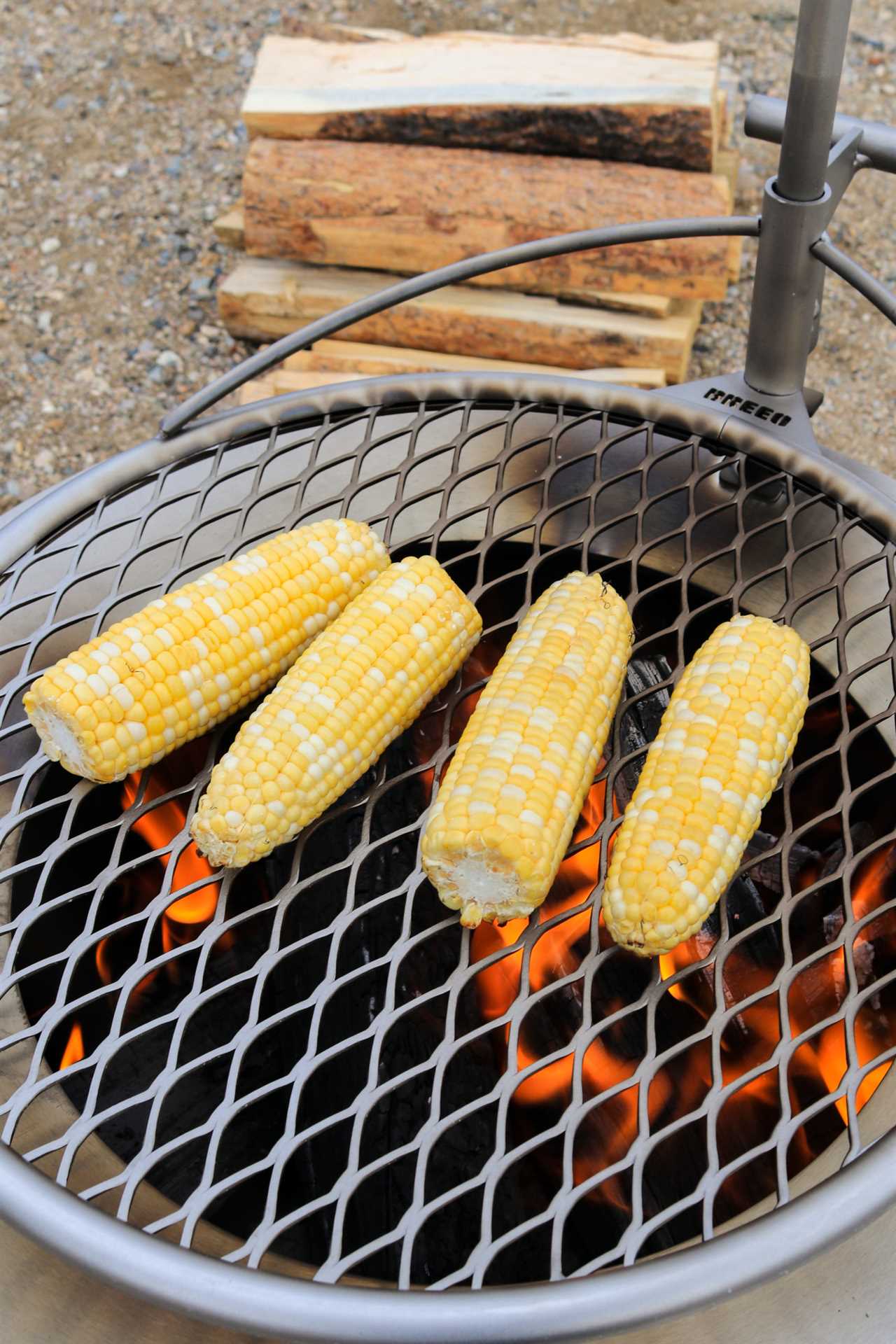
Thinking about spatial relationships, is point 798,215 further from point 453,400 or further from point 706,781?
point 706,781

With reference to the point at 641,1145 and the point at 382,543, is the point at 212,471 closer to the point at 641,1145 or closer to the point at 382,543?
the point at 382,543

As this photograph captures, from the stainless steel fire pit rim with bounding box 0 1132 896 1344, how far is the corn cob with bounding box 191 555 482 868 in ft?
1.40

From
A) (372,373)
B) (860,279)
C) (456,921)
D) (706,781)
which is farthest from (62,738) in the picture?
(372,373)

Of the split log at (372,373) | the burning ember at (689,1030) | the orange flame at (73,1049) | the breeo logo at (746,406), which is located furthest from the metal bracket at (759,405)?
the split log at (372,373)

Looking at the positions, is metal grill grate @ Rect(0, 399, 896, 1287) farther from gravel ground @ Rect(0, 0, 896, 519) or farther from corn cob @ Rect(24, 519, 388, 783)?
gravel ground @ Rect(0, 0, 896, 519)

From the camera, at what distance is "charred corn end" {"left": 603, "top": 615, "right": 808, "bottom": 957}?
127 centimetres

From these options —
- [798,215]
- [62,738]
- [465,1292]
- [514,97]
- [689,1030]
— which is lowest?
[689,1030]

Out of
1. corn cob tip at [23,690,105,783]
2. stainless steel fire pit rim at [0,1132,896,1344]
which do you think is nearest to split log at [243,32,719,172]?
corn cob tip at [23,690,105,783]

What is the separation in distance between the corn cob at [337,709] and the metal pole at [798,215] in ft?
1.90

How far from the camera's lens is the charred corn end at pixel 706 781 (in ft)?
4.17

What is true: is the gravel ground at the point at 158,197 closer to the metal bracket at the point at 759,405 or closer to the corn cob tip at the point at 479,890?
the metal bracket at the point at 759,405

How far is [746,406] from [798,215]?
28 cm

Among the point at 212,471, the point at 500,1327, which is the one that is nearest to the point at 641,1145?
the point at 500,1327

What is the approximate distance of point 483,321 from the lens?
11.1ft
